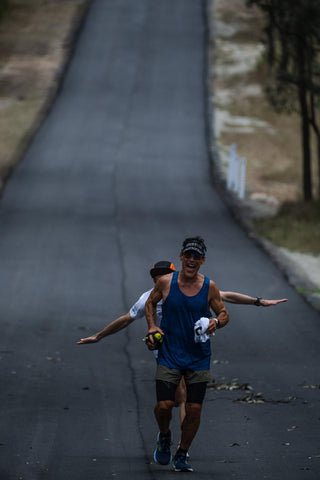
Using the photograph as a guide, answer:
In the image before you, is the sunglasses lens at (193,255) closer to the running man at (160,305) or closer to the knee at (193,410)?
the running man at (160,305)

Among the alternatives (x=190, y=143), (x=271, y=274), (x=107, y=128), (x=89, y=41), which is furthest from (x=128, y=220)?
(x=89, y=41)

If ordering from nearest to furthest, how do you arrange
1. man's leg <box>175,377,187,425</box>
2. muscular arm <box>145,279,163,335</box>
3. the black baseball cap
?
muscular arm <box>145,279,163,335</box> < man's leg <box>175,377,187,425</box> < the black baseball cap

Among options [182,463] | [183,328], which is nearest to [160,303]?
[183,328]

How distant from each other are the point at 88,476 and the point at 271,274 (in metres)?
13.3

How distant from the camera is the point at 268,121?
49.6m

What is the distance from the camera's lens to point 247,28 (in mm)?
68562

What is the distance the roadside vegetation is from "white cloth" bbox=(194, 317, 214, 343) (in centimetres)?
1633

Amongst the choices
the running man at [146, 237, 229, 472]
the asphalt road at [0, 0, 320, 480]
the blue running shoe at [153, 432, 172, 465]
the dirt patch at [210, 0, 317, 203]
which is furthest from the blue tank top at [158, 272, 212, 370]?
the dirt patch at [210, 0, 317, 203]

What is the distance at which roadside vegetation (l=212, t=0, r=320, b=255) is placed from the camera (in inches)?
1120

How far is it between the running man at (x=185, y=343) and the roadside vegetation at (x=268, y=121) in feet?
53.1

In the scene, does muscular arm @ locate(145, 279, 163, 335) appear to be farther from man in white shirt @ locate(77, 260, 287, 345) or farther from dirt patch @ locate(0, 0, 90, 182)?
dirt patch @ locate(0, 0, 90, 182)

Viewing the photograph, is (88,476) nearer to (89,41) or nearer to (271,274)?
(271,274)

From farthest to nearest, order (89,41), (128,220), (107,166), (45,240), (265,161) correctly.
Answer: (89,41)
(265,161)
(107,166)
(128,220)
(45,240)

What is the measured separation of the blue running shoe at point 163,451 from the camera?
8430 millimetres
